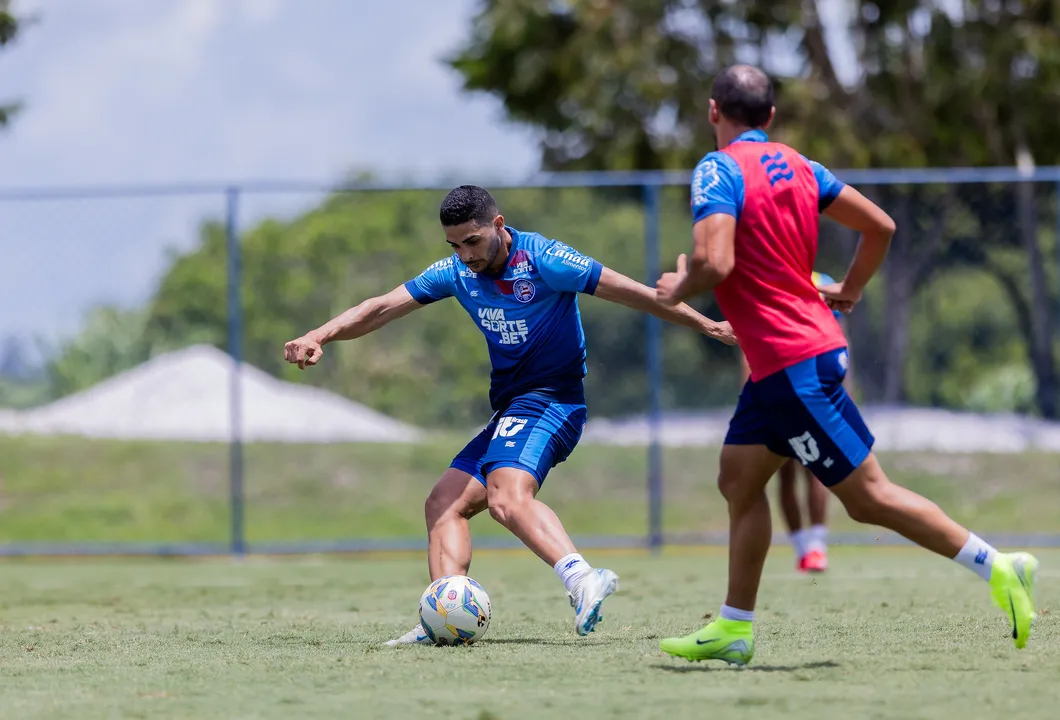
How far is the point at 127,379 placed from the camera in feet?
48.6

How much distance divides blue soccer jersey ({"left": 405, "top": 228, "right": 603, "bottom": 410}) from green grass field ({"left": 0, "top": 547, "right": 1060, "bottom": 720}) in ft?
3.75

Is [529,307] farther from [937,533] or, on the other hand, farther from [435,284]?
[937,533]

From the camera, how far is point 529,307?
6910 millimetres

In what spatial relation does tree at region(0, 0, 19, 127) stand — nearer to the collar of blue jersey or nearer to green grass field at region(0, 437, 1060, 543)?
green grass field at region(0, 437, 1060, 543)

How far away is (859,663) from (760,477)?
2.56 ft

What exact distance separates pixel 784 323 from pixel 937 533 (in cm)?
92

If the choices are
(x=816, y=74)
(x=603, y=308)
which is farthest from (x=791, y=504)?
(x=816, y=74)

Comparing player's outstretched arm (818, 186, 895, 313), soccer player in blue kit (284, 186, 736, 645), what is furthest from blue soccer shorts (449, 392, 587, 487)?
player's outstretched arm (818, 186, 895, 313)

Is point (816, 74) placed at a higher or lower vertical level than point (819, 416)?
higher

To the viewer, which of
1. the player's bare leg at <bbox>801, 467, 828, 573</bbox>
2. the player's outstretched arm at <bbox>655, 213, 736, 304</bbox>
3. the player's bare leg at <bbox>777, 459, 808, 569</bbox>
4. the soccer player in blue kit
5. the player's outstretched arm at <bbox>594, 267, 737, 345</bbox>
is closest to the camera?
the player's outstretched arm at <bbox>655, 213, 736, 304</bbox>

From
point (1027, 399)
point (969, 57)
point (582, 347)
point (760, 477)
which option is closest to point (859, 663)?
point (760, 477)

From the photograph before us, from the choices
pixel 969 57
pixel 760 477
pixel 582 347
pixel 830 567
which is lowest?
pixel 830 567

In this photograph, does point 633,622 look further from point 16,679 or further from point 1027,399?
point 1027,399

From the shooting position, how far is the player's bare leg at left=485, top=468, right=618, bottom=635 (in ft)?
20.4
